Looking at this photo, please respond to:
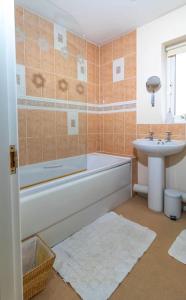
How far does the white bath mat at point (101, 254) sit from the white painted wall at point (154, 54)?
138 cm

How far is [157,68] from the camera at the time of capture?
7.27ft

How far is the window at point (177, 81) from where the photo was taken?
218 centimetres

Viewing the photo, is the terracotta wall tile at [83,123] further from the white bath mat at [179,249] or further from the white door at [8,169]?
the white door at [8,169]

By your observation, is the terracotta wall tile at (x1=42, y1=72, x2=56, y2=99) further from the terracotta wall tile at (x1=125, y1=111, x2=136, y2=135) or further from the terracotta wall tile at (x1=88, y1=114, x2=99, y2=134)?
the terracotta wall tile at (x1=125, y1=111, x2=136, y2=135)

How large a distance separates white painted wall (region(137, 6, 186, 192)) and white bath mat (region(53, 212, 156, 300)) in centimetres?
81

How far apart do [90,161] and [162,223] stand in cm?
127

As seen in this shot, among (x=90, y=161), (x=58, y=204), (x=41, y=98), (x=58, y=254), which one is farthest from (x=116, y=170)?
(x=41, y=98)

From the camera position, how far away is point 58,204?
4.76 ft

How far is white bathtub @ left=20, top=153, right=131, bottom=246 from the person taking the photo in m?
1.29

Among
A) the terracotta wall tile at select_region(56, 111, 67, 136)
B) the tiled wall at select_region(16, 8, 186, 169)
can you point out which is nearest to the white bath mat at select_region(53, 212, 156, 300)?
the tiled wall at select_region(16, 8, 186, 169)

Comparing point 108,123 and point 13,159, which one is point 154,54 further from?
point 13,159

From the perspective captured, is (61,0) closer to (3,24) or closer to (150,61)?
(150,61)

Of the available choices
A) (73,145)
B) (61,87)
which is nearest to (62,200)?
(73,145)

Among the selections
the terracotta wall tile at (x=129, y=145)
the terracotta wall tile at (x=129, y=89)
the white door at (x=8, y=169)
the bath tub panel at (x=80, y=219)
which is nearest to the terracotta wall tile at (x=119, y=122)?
the terracotta wall tile at (x=129, y=145)
